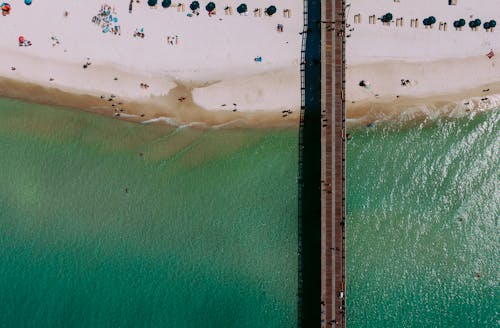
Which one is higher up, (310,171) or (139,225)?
(310,171)

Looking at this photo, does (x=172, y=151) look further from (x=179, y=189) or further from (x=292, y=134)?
(x=292, y=134)

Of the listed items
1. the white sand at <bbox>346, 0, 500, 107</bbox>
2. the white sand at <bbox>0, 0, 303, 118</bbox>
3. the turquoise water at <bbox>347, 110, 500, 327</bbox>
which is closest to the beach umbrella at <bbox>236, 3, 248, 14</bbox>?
the white sand at <bbox>0, 0, 303, 118</bbox>

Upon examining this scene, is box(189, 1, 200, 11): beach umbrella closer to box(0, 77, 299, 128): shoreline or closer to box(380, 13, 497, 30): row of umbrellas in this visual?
box(0, 77, 299, 128): shoreline

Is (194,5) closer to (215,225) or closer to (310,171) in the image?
(310,171)

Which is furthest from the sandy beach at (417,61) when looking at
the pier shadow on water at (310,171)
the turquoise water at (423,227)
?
the pier shadow on water at (310,171)

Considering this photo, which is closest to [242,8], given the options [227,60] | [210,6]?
[210,6]

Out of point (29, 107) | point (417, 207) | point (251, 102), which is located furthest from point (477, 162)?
point (29, 107)

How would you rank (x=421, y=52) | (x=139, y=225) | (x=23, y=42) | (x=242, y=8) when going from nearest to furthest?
(x=23, y=42) → (x=139, y=225) → (x=242, y=8) → (x=421, y=52)
